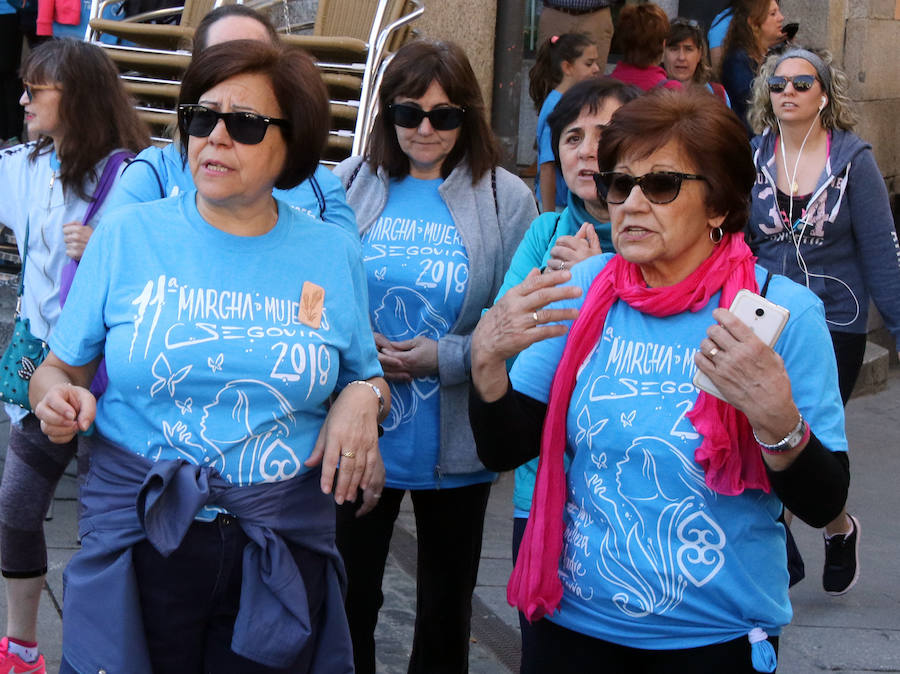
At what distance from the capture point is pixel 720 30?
340 inches

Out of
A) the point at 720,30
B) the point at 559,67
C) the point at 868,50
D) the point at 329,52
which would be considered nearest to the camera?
the point at 329,52

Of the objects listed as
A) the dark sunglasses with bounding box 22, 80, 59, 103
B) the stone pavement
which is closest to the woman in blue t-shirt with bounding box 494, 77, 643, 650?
the stone pavement

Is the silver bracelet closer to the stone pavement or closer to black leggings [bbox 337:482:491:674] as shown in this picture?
black leggings [bbox 337:482:491:674]

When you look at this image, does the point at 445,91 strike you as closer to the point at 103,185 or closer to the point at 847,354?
the point at 103,185

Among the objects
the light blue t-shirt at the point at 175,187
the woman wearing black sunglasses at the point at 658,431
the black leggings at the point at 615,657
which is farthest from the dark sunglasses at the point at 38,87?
the black leggings at the point at 615,657

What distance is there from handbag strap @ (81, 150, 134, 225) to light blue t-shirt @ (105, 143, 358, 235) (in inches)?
24.4

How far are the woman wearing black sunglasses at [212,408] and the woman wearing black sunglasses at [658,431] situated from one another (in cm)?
37

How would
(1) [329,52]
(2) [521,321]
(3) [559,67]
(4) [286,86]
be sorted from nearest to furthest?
(2) [521,321]
(4) [286,86]
(1) [329,52]
(3) [559,67]

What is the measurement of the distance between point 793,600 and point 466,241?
2462 millimetres

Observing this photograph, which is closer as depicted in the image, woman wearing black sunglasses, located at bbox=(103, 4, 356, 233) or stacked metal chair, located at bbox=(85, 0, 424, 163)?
woman wearing black sunglasses, located at bbox=(103, 4, 356, 233)

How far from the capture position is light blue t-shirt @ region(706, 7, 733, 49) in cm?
856

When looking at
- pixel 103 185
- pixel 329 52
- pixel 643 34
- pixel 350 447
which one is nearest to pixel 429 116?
pixel 103 185

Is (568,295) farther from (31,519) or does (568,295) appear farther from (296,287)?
(31,519)

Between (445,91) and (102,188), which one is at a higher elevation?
(445,91)
